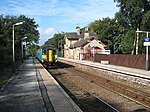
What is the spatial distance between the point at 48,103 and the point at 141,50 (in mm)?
39940

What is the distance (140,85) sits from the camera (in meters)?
19.3

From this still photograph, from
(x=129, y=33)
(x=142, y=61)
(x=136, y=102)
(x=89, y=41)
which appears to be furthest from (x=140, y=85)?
(x=89, y=41)

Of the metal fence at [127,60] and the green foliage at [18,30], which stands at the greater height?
the green foliage at [18,30]

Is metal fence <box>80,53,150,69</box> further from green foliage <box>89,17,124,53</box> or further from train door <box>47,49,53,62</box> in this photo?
green foliage <box>89,17,124,53</box>

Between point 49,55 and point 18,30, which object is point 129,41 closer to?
point 49,55

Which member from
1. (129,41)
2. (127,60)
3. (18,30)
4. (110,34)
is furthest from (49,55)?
(110,34)

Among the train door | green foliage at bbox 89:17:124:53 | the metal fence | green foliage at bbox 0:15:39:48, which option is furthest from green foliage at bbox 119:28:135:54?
green foliage at bbox 89:17:124:53

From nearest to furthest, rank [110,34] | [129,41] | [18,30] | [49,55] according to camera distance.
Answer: [49,55] → [129,41] → [18,30] → [110,34]

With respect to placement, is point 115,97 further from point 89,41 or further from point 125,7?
point 89,41

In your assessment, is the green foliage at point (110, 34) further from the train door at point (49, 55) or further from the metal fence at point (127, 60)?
the train door at point (49, 55)

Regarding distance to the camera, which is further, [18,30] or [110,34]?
[110,34]

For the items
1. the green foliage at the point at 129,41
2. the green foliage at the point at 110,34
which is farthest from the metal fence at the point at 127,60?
the green foliage at the point at 110,34

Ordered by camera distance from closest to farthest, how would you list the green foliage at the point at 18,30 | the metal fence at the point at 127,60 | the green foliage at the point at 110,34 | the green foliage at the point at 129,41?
1. the metal fence at the point at 127,60
2. the green foliage at the point at 129,41
3. the green foliage at the point at 18,30
4. the green foliage at the point at 110,34

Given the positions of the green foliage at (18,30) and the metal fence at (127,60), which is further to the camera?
the green foliage at (18,30)
